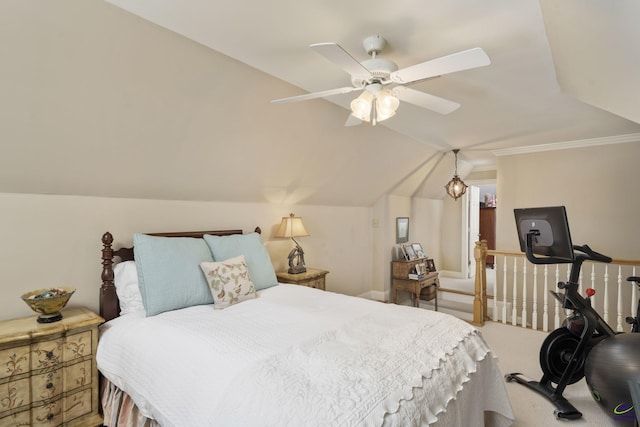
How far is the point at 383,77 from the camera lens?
1840mm

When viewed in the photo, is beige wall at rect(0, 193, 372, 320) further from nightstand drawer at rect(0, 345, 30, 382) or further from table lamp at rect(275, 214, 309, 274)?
nightstand drawer at rect(0, 345, 30, 382)

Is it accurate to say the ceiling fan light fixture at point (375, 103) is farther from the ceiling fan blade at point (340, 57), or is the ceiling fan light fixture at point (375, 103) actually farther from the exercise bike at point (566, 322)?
the exercise bike at point (566, 322)

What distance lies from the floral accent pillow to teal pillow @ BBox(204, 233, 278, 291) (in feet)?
0.68

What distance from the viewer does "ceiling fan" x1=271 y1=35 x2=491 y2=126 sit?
150cm

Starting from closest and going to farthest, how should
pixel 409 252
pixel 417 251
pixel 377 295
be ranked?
1. pixel 377 295
2. pixel 409 252
3. pixel 417 251

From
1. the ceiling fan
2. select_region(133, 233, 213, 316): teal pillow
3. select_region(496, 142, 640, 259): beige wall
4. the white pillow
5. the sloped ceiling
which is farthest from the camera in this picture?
select_region(496, 142, 640, 259): beige wall

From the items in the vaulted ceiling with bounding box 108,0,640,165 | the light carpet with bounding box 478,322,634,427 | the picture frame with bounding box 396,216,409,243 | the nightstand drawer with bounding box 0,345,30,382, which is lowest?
the light carpet with bounding box 478,322,634,427

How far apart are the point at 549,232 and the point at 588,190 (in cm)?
271

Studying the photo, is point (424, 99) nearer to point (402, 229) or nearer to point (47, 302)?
point (47, 302)

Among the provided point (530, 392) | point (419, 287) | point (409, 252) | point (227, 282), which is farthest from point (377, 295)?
point (227, 282)

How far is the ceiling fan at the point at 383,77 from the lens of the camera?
4.93 feet

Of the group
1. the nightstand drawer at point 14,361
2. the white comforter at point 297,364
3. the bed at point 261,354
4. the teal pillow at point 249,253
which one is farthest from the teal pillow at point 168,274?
the nightstand drawer at point 14,361

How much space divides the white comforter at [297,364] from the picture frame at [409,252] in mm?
3272

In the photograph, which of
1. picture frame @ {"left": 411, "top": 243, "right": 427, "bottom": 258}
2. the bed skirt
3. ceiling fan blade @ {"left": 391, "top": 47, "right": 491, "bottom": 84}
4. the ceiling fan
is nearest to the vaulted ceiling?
the ceiling fan
